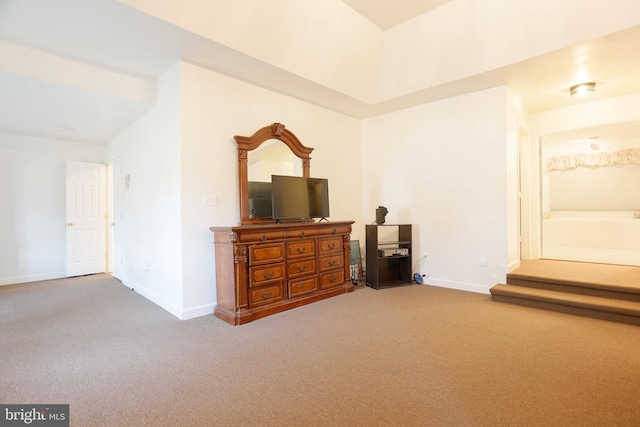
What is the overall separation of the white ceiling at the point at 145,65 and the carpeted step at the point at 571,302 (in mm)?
2569

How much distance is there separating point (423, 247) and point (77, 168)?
6245mm

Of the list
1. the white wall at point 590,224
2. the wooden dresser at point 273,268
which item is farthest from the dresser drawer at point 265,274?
the white wall at point 590,224

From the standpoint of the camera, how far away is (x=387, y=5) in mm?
3525

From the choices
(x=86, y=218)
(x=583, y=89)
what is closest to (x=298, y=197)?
(x=583, y=89)

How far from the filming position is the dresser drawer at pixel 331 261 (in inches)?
155

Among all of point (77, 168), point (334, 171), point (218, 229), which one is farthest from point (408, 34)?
point (77, 168)

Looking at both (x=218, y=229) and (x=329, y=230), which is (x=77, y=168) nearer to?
(x=218, y=229)

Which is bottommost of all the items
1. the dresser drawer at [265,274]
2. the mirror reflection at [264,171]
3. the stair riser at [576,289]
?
the stair riser at [576,289]

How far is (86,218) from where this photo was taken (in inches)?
227

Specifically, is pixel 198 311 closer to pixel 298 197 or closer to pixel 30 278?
pixel 298 197

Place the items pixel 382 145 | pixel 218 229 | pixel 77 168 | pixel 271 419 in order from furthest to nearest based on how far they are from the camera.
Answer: pixel 77 168
pixel 382 145
pixel 218 229
pixel 271 419

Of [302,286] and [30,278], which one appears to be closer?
[302,286]

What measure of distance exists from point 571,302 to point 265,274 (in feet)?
10.6

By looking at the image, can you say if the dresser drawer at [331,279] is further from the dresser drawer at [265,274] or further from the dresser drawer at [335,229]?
the dresser drawer at [265,274]
